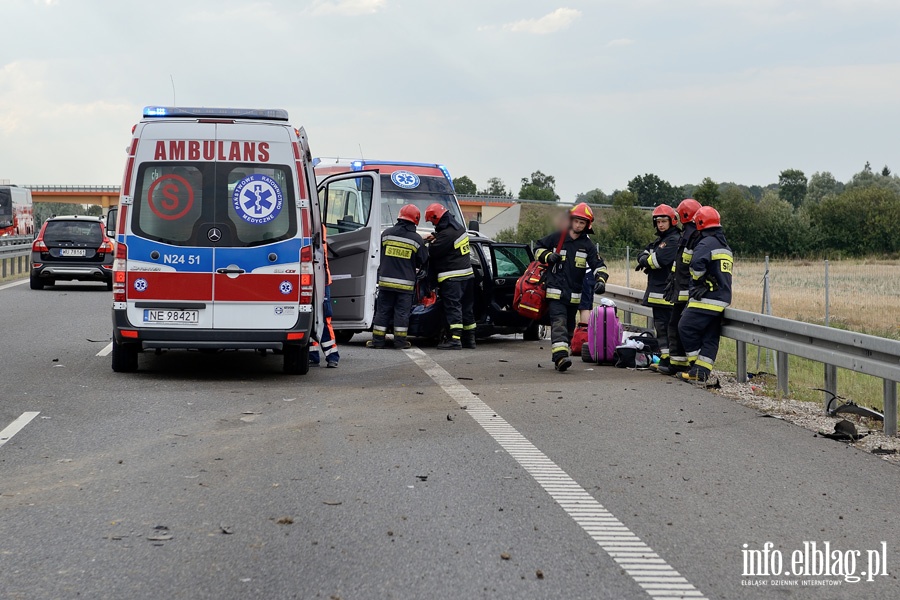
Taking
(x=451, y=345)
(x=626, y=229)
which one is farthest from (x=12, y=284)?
(x=626, y=229)

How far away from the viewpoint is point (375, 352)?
559 inches

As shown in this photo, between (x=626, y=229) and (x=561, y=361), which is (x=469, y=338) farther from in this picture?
(x=626, y=229)

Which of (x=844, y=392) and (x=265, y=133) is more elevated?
(x=265, y=133)

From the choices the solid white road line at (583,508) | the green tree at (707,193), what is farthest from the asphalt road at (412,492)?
the green tree at (707,193)

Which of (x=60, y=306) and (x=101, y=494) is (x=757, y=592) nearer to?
(x=101, y=494)

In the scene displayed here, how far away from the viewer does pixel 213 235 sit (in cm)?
1077

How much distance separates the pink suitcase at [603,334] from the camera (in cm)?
1302

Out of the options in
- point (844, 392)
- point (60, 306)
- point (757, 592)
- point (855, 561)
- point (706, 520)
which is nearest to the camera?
point (757, 592)

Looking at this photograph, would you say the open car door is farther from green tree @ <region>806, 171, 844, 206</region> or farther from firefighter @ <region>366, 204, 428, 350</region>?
green tree @ <region>806, 171, 844, 206</region>

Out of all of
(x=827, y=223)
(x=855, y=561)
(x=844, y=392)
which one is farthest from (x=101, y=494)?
(x=827, y=223)

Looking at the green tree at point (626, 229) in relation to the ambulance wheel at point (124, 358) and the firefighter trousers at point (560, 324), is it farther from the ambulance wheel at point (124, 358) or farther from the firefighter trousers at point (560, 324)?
the ambulance wheel at point (124, 358)

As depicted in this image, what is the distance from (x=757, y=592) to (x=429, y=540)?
1.48 meters

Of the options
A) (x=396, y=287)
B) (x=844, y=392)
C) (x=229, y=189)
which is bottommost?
(x=844, y=392)

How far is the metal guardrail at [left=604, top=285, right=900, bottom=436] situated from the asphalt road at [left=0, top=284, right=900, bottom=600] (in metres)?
0.75
